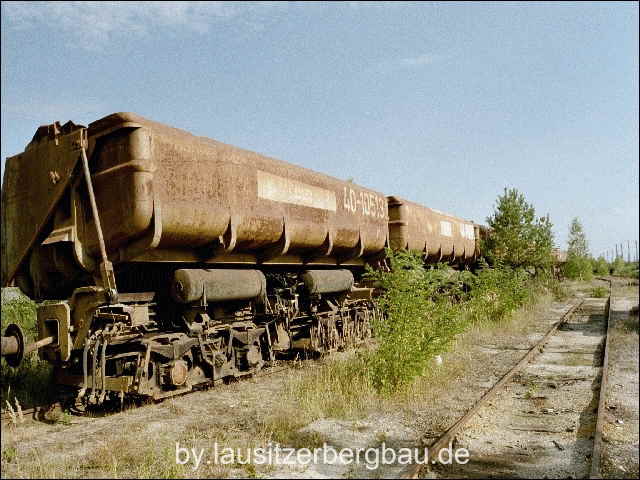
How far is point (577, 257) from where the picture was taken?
43219mm

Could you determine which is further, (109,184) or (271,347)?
(271,347)

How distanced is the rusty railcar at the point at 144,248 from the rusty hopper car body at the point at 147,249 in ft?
0.06

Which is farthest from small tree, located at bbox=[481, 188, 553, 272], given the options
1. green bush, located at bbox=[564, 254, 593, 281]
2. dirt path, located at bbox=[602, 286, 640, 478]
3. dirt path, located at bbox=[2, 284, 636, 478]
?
green bush, located at bbox=[564, 254, 593, 281]

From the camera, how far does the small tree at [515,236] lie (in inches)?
830

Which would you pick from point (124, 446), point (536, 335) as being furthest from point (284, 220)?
point (536, 335)

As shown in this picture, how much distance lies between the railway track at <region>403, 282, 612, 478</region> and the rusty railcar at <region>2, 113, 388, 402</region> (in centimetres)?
374

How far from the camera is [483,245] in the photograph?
22172 mm

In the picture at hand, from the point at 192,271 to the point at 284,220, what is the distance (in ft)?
7.10

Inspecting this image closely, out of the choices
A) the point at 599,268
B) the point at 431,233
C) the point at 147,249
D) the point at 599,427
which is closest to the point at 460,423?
the point at 599,427

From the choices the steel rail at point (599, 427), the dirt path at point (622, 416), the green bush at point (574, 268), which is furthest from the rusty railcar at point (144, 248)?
the green bush at point (574, 268)

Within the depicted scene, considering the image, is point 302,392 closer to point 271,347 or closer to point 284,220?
point 271,347

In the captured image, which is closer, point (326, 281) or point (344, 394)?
point (344, 394)

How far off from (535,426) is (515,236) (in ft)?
51.8

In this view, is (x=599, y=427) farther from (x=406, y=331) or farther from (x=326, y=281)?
(x=326, y=281)
